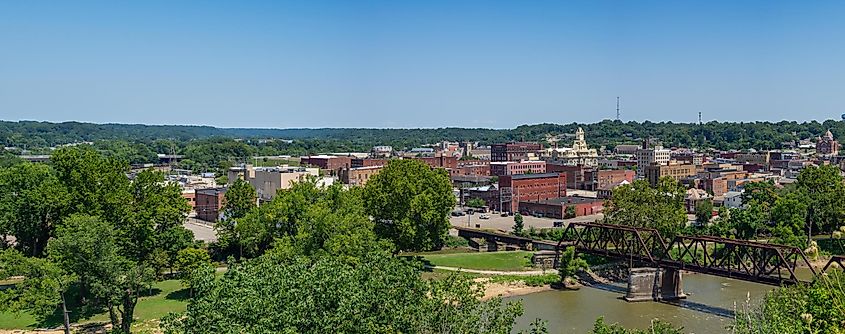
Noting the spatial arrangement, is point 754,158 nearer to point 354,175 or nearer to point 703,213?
point 703,213

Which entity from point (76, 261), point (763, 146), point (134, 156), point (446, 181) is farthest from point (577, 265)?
point (763, 146)

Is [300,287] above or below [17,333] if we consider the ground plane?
above

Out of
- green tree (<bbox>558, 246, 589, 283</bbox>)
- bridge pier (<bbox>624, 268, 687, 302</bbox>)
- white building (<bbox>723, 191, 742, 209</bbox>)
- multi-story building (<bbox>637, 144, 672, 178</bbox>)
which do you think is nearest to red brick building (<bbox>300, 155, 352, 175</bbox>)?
multi-story building (<bbox>637, 144, 672, 178</bbox>)

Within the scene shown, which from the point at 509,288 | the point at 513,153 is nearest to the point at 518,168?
the point at 513,153

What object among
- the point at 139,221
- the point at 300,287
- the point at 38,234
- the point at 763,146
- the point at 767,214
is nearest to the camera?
the point at 300,287

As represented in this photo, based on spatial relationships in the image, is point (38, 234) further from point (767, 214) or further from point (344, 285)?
point (767, 214)

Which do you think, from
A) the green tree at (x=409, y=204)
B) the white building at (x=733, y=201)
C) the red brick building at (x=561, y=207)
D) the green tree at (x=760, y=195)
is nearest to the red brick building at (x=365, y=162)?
the red brick building at (x=561, y=207)
